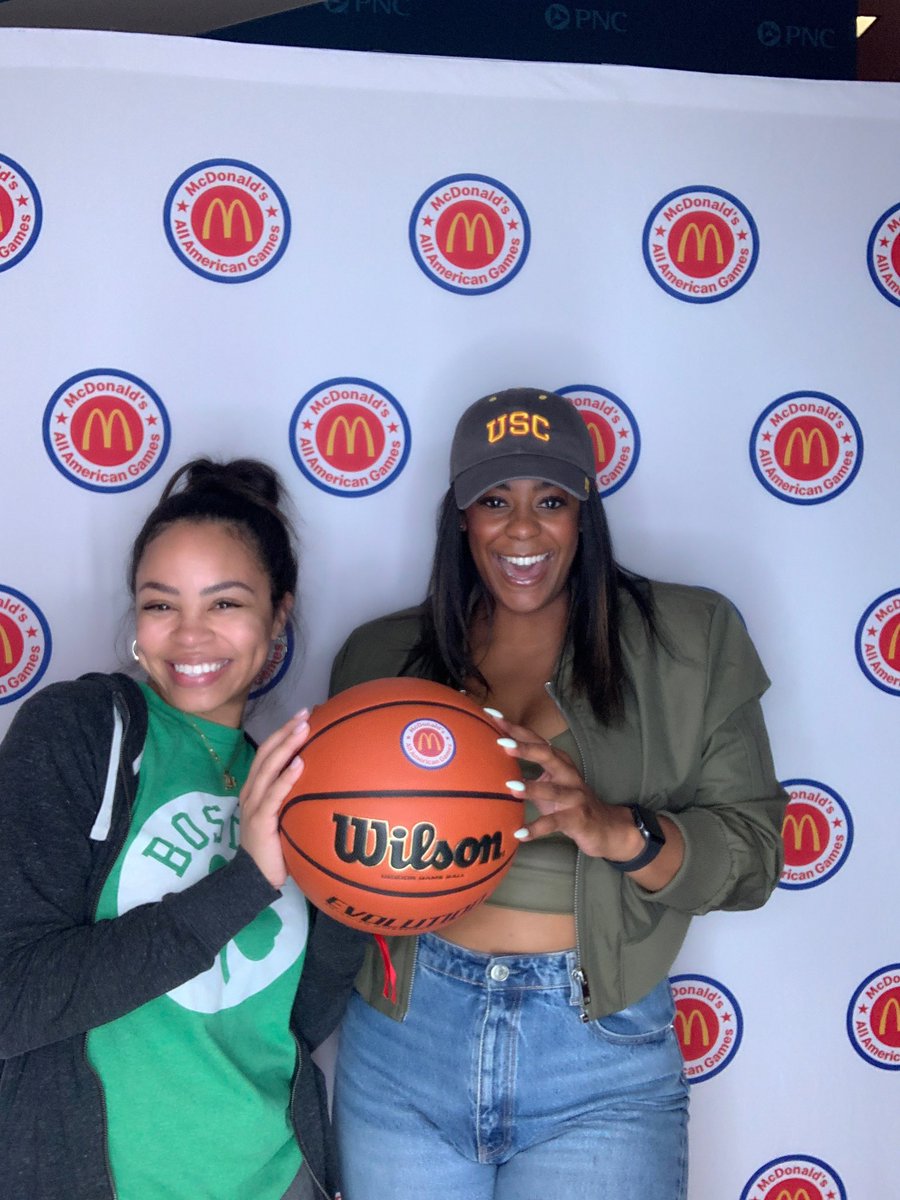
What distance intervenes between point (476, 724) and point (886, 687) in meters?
0.95

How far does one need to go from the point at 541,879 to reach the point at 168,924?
1.60 feet

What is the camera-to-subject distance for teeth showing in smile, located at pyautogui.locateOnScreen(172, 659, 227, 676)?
1297 millimetres

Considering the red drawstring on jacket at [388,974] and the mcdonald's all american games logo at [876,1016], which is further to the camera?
the mcdonald's all american games logo at [876,1016]

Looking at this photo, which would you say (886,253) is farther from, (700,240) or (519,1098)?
(519,1098)

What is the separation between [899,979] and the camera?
1.86 metres

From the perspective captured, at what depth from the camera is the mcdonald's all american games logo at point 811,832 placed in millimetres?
1839

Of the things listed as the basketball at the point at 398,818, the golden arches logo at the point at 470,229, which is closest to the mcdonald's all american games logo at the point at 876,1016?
the basketball at the point at 398,818

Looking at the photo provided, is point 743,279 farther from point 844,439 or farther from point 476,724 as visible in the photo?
point 476,724

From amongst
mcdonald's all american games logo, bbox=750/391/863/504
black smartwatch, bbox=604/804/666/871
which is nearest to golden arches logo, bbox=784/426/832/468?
mcdonald's all american games logo, bbox=750/391/863/504

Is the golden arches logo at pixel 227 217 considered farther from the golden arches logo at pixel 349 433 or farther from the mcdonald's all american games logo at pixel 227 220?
the golden arches logo at pixel 349 433

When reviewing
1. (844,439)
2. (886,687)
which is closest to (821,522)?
(844,439)

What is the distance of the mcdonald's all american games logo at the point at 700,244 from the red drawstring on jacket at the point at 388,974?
1123 millimetres

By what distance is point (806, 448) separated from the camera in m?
1.83

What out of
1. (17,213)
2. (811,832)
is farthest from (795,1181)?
(17,213)
